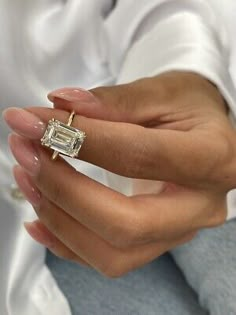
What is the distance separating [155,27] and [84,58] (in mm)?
80

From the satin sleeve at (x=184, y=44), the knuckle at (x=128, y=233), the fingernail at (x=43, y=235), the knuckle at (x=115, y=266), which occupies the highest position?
the satin sleeve at (x=184, y=44)

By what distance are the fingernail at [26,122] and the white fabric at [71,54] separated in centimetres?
18

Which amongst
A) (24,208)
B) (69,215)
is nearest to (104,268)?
(69,215)

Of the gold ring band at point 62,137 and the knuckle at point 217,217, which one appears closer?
the gold ring band at point 62,137

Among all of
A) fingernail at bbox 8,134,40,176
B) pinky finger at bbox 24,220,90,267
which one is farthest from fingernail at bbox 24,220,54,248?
fingernail at bbox 8,134,40,176

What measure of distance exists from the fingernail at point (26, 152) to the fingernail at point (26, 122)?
0.08ft

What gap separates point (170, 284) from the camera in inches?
22.3

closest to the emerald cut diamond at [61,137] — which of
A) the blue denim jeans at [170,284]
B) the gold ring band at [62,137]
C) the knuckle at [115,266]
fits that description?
the gold ring band at [62,137]

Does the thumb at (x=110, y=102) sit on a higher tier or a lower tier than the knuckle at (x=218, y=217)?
higher

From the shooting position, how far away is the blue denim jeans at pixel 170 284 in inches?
20.8

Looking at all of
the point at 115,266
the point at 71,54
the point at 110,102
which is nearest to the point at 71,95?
the point at 110,102

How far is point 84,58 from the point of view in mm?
599

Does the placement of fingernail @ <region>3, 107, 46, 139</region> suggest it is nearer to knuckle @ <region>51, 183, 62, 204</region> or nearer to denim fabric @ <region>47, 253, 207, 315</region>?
knuckle @ <region>51, 183, 62, 204</region>

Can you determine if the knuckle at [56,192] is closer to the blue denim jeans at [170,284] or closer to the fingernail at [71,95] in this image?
the fingernail at [71,95]
